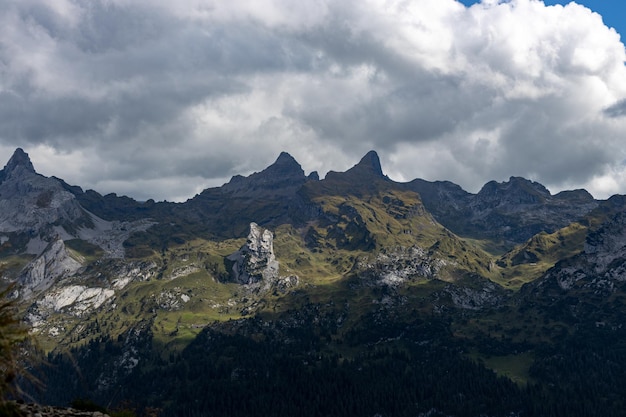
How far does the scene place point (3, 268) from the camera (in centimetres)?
2947

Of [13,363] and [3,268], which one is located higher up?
[3,268]

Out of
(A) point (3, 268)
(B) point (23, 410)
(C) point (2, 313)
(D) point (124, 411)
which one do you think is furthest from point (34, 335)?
(D) point (124, 411)

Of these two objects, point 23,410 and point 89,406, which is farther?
point 89,406

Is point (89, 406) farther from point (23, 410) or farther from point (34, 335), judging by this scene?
point (34, 335)

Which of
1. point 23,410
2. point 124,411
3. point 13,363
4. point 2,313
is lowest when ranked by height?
point 124,411

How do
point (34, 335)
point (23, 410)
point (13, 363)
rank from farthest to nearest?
point (23, 410) → point (34, 335) → point (13, 363)

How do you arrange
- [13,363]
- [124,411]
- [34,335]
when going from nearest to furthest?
[13,363] < [34,335] < [124,411]

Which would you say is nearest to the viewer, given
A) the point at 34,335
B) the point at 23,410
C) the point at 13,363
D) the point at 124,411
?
the point at 13,363

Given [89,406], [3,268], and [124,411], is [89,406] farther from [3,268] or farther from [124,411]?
[3,268]

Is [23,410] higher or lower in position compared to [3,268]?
lower

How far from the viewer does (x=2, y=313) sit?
2720cm

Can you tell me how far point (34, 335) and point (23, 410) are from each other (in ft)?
43.7

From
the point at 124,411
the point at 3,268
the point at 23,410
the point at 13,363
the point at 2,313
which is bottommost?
the point at 124,411

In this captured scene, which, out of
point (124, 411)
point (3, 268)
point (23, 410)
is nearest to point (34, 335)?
point (3, 268)
